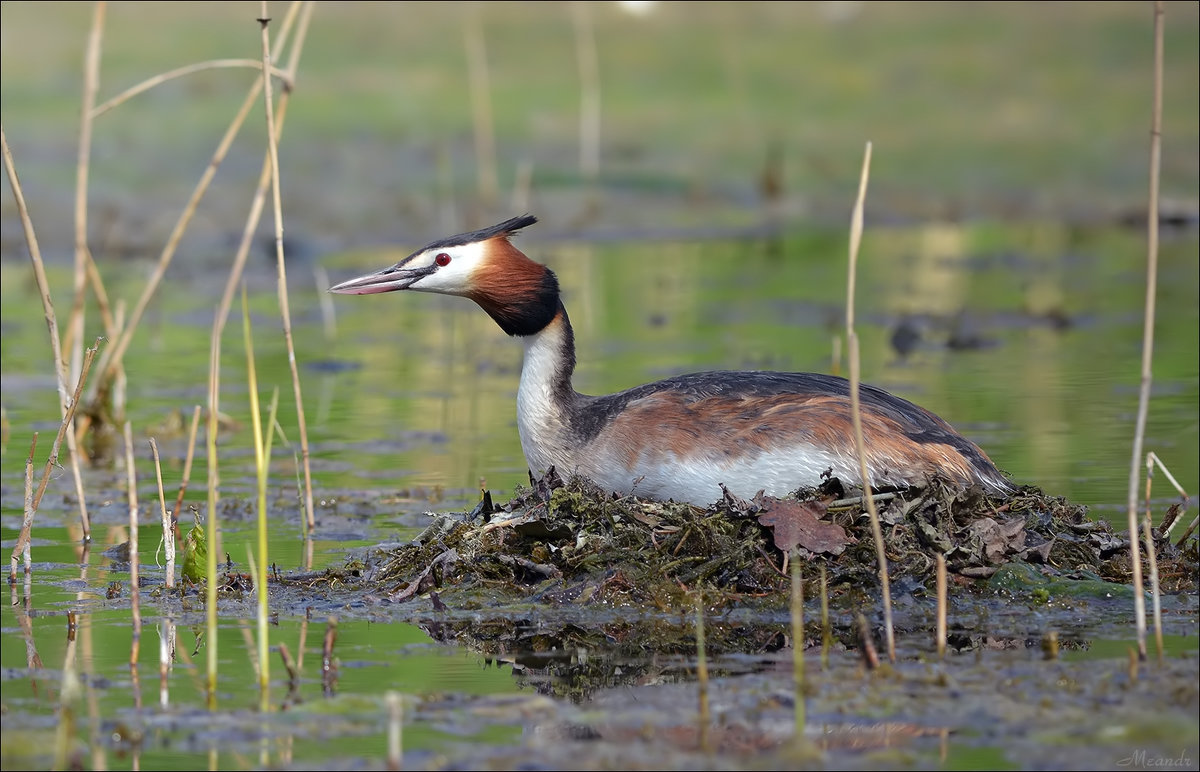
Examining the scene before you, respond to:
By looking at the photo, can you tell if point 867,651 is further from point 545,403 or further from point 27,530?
point 27,530

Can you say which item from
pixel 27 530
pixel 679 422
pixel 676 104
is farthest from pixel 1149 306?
pixel 676 104

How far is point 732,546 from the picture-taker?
6.70 meters

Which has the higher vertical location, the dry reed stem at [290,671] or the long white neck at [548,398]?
the long white neck at [548,398]

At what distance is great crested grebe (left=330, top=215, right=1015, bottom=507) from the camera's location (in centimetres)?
725

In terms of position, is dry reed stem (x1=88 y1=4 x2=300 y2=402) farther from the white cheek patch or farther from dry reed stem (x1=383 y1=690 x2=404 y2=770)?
dry reed stem (x1=383 y1=690 x2=404 y2=770)

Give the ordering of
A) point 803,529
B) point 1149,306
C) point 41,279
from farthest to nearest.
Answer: point 41,279, point 803,529, point 1149,306

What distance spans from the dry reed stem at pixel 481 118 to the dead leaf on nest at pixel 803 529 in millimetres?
12540

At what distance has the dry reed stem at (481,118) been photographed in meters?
19.2

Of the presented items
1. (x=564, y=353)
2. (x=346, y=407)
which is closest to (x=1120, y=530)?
(x=564, y=353)

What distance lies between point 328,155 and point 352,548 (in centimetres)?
1564

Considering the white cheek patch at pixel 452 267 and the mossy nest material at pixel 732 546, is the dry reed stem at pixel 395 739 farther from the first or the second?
the white cheek patch at pixel 452 267

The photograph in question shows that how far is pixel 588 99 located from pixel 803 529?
17.5 metres

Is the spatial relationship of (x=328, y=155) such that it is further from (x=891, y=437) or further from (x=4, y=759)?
(x=4, y=759)

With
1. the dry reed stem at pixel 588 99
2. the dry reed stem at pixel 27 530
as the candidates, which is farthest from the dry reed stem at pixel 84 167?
the dry reed stem at pixel 588 99
